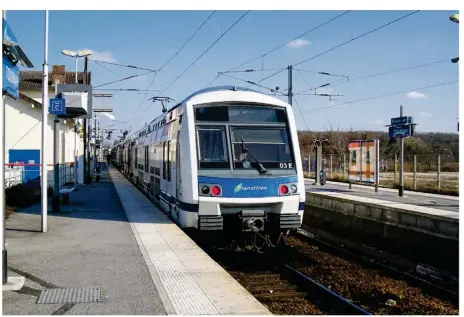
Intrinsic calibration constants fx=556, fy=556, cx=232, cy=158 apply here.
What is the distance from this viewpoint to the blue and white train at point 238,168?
970 centimetres

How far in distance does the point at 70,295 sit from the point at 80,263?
1941mm

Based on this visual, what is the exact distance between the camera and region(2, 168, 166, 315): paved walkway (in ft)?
18.9

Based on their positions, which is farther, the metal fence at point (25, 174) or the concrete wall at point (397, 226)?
the metal fence at point (25, 174)

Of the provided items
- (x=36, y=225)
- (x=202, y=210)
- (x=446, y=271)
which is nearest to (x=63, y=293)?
(x=202, y=210)

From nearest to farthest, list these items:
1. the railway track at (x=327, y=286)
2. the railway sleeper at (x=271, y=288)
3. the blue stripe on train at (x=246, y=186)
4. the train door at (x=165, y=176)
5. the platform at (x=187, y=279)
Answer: the platform at (x=187, y=279), the railway track at (x=327, y=286), the railway sleeper at (x=271, y=288), the blue stripe on train at (x=246, y=186), the train door at (x=165, y=176)

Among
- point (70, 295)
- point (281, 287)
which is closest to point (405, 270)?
point (281, 287)

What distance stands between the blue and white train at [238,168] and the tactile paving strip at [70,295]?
135 inches

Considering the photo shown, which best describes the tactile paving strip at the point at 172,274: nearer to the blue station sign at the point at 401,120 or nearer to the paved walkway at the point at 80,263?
the paved walkway at the point at 80,263

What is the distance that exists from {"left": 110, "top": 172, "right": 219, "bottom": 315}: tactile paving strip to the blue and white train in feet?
2.62

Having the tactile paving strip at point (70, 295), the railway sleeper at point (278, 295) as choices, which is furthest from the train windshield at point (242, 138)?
the tactile paving strip at point (70, 295)

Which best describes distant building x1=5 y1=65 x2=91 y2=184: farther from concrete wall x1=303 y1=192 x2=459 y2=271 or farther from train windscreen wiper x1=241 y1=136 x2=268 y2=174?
train windscreen wiper x1=241 y1=136 x2=268 y2=174

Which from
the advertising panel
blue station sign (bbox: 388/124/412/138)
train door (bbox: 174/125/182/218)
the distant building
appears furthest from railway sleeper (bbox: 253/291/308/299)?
the distant building

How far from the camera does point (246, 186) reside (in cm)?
969

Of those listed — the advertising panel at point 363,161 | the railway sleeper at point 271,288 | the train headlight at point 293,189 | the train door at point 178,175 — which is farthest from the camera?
the advertising panel at point 363,161
